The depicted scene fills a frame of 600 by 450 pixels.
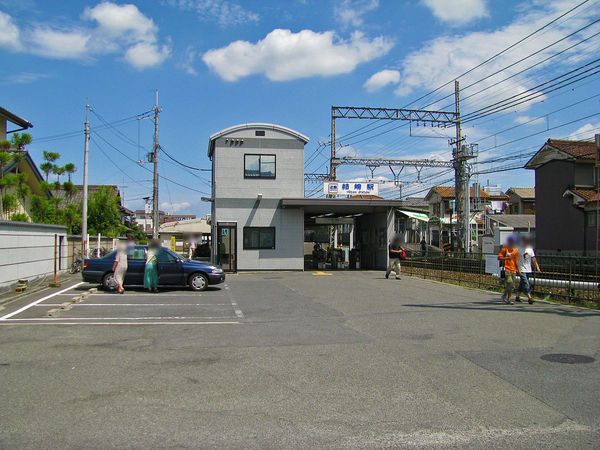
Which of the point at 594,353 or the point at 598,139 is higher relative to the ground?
the point at 598,139

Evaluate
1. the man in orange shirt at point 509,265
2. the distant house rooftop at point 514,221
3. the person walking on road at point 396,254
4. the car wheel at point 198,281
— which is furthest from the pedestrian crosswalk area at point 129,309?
the distant house rooftop at point 514,221

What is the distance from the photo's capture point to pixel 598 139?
39.5 feet

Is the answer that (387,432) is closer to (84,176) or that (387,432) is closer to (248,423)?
(248,423)

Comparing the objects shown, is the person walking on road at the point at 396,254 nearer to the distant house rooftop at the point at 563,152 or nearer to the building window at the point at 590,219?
the building window at the point at 590,219

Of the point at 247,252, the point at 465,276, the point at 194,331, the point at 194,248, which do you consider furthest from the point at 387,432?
the point at 194,248

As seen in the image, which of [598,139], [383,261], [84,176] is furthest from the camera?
[383,261]

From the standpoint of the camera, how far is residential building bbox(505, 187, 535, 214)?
185ft

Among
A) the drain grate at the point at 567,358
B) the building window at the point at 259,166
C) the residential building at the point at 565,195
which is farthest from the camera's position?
the residential building at the point at 565,195

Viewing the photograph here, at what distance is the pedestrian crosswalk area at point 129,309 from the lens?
1008cm

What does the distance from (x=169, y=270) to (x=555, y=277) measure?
11.2 m

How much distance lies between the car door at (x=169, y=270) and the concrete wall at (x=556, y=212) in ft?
80.4

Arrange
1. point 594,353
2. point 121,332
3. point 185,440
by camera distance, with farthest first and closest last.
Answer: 1. point 121,332
2. point 594,353
3. point 185,440

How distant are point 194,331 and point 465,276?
11654mm

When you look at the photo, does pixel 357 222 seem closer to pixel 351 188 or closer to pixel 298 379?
pixel 351 188
